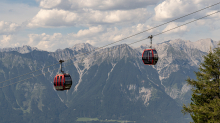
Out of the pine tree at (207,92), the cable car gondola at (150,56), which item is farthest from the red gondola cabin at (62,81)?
the pine tree at (207,92)

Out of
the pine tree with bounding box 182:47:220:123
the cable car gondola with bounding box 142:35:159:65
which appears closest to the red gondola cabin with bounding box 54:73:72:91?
the cable car gondola with bounding box 142:35:159:65

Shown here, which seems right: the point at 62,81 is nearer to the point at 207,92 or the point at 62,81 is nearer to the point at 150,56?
the point at 150,56

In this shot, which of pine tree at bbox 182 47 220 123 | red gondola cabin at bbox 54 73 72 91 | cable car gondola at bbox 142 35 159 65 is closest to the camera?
pine tree at bbox 182 47 220 123

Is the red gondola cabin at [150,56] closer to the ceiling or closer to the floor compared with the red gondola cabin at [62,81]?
closer to the ceiling

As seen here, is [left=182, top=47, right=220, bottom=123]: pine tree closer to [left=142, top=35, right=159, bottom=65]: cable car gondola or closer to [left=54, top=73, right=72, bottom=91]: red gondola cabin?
[left=142, top=35, right=159, bottom=65]: cable car gondola

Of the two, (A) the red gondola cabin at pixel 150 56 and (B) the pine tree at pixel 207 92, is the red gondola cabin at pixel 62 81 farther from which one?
(B) the pine tree at pixel 207 92

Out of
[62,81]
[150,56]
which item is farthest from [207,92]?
[62,81]

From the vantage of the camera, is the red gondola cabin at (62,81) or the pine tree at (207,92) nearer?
the pine tree at (207,92)

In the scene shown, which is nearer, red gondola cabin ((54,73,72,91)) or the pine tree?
the pine tree
